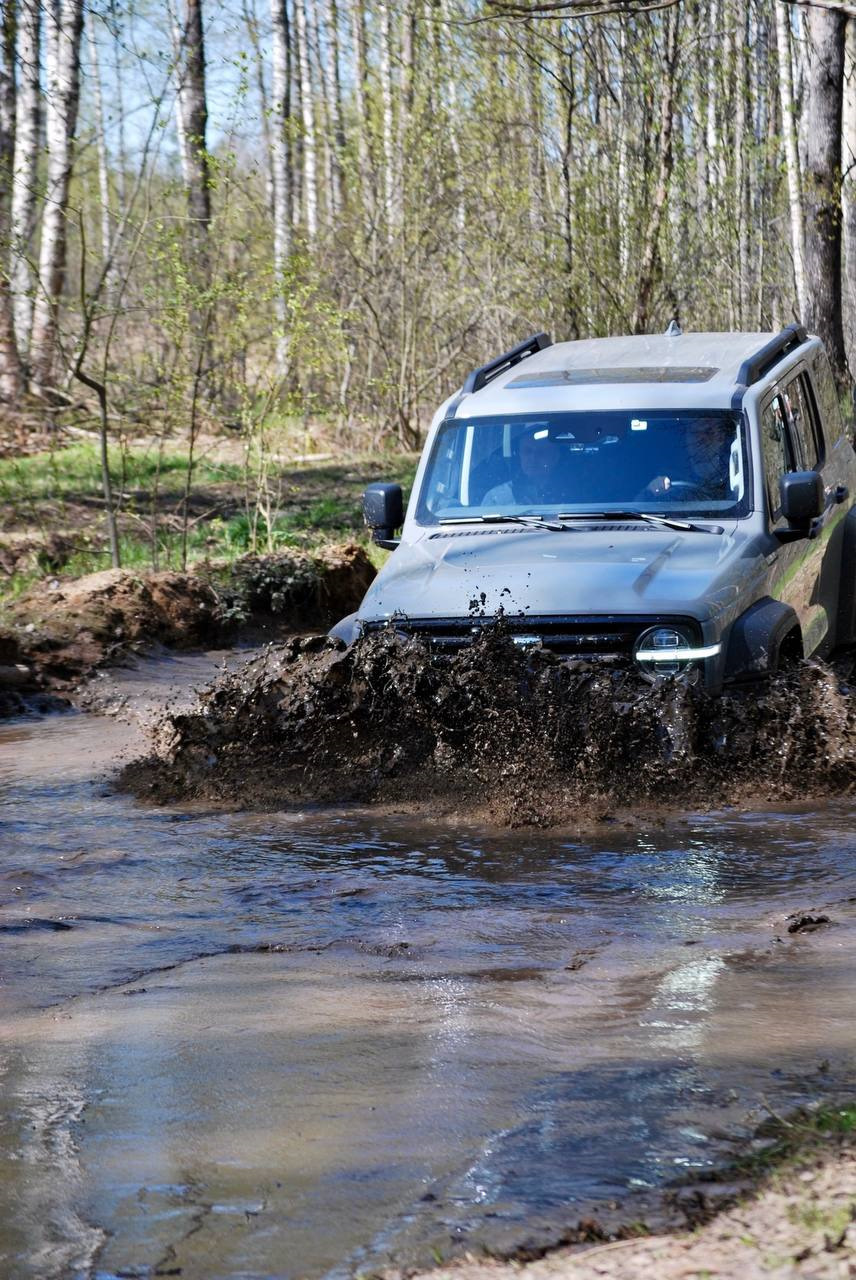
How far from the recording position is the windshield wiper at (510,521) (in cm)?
725

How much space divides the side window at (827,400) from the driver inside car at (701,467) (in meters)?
1.55

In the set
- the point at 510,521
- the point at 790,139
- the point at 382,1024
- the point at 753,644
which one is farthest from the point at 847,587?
the point at 790,139

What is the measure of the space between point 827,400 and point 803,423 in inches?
33.6

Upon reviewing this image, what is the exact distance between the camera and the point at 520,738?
684 centimetres

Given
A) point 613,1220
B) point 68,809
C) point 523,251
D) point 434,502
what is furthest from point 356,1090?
point 523,251

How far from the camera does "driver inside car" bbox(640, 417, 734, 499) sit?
7414 millimetres

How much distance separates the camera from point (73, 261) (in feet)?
98.6

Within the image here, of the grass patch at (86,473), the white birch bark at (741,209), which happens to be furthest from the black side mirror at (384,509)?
the white birch bark at (741,209)

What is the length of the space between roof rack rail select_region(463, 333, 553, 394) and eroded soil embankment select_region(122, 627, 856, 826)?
1.86m

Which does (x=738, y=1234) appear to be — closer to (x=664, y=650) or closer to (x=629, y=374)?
(x=664, y=650)

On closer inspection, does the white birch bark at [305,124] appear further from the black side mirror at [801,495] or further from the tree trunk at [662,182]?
the black side mirror at [801,495]

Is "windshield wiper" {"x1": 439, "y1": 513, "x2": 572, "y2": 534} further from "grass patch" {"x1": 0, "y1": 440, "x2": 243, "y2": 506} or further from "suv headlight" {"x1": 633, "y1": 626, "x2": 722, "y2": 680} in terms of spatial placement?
"grass patch" {"x1": 0, "y1": 440, "x2": 243, "y2": 506}

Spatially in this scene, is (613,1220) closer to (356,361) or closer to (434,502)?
(434,502)

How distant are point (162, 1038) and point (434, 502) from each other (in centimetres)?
420
